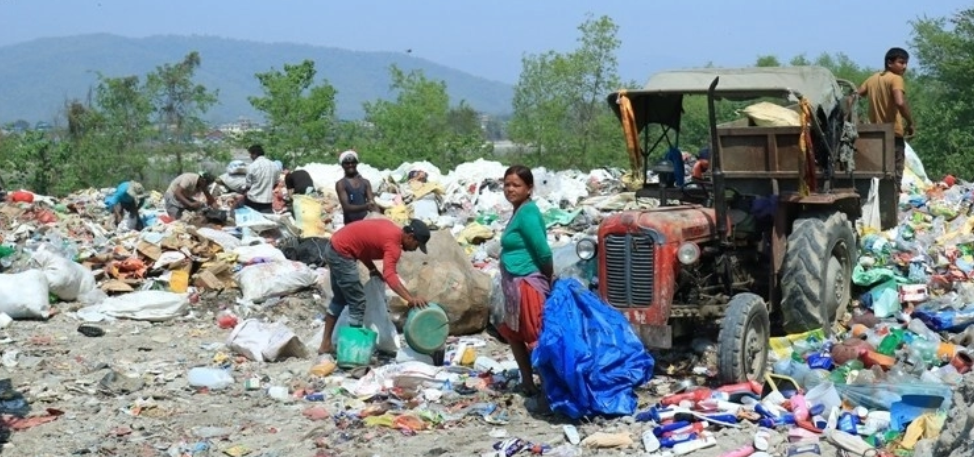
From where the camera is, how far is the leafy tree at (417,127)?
32.4 metres

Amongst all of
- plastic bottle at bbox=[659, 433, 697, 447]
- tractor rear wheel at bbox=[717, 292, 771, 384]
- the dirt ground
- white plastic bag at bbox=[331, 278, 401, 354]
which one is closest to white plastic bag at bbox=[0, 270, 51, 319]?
the dirt ground

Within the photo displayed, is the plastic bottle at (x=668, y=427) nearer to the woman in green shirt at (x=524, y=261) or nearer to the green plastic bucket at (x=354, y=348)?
the woman in green shirt at (x=524, y=261)

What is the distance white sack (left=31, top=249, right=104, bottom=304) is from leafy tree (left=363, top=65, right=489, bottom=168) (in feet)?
63.6

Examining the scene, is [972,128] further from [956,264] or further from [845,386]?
[845,386]

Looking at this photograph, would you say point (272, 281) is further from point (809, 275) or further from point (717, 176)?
point (809, 275)

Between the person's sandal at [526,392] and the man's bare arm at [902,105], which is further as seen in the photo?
the man's bare arm at [902,105]

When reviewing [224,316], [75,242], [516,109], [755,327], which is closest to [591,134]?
[516,109]

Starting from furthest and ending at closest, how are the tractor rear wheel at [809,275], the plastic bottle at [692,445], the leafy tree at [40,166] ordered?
the leafy tree at [40,166]
the tractor rear wheel at [809,275]
the plastic bottle at [692,445]

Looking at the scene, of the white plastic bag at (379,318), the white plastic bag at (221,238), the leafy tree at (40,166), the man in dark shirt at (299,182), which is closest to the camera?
the white plastic bag at (379,318)

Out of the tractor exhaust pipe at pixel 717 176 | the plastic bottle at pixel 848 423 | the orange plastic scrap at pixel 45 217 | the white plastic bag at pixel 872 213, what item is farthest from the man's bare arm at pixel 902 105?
the orange plastic scrap at pixel 45 217

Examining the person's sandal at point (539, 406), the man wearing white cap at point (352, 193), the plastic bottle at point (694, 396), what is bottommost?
the person's sandal at point (539, 406)

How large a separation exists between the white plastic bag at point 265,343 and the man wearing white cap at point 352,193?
69.3 inches

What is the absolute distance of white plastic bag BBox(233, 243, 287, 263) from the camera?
12.1m

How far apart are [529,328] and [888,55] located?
5961mm
